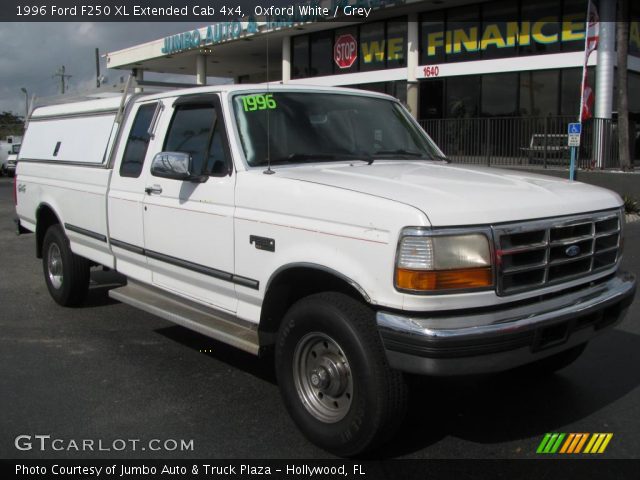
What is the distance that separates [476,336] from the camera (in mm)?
3020

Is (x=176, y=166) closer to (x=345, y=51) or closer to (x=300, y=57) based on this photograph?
(x=345, y=51)

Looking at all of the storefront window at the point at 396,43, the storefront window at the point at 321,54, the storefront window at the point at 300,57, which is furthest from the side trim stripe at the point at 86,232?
the storefront window at the point at 300,57

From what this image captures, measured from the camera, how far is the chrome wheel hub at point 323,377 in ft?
11.3

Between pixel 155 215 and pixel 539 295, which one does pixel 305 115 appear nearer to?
pixel 155 215

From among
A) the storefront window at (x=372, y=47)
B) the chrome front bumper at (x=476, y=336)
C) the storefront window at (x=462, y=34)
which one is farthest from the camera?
the storefront window at (x=372, y=47)

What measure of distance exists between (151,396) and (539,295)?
2627 millimetres

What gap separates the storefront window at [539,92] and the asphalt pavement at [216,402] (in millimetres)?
14494

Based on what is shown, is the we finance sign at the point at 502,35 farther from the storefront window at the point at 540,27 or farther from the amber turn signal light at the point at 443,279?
the amber turn signal light at the point at 443,279

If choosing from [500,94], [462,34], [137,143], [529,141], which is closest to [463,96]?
[500,94]

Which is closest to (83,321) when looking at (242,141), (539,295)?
(242,141)

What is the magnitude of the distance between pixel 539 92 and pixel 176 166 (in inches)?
679

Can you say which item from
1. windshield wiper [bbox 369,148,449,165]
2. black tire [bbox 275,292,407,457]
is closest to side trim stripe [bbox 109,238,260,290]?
black tire [bbox 275,292,407,457]

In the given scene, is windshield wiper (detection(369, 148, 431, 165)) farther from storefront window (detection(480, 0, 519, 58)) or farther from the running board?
storefront window (detection(480, 0, 519, 58))

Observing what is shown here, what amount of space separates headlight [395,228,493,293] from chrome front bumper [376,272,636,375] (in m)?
0.15
